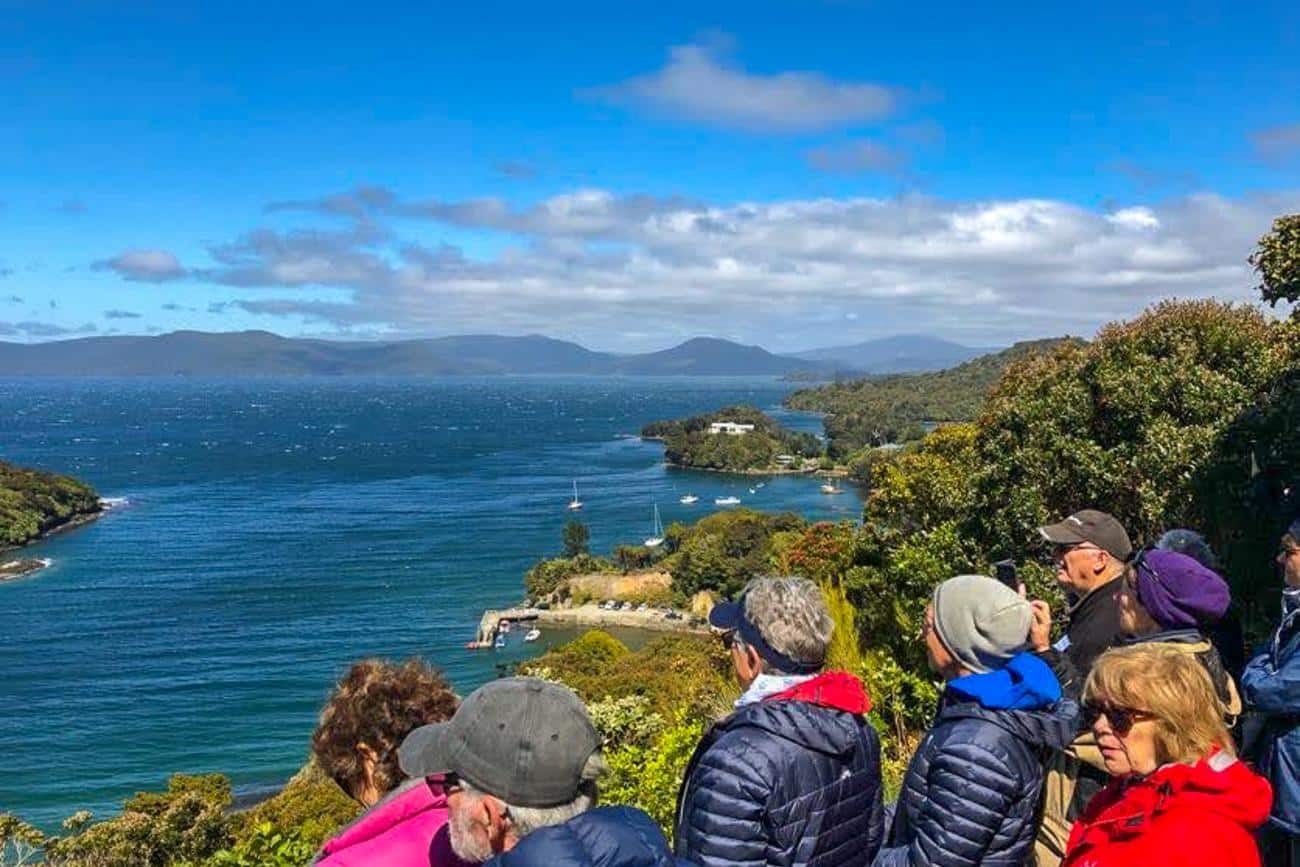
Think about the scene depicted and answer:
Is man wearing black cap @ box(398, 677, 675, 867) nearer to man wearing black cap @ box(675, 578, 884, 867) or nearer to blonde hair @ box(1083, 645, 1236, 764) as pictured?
man wearing black cap @ box(675, 578, 884, 867)

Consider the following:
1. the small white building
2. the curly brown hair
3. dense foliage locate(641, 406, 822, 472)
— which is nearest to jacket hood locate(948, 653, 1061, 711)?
the curly brown hair

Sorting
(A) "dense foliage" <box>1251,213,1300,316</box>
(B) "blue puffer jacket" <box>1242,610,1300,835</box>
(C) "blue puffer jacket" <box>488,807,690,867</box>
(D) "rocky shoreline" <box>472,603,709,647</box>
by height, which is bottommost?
(D) "rocky shoreline" <box>472,603,709,647</box>

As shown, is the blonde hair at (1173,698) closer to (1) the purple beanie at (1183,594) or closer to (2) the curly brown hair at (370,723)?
(1) the purple beanie at (1183,594)

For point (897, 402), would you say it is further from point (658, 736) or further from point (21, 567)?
point (658, 736)

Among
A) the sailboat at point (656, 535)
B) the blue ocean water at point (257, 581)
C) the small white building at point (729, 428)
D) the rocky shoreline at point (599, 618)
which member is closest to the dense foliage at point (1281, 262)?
the blue ocean water at point (257, 581)

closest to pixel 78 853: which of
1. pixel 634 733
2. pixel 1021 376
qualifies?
pixel 634 733

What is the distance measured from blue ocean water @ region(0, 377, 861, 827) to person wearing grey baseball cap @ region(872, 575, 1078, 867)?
26.7 meters

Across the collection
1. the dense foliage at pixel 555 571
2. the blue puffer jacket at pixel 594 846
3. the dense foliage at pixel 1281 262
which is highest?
the dense foliage at pixel 1281 262

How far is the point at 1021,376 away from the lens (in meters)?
12.2

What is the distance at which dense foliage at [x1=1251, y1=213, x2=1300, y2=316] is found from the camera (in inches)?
336

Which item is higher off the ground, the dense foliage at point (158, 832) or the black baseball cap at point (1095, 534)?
the black baseball cap at point (1095, 534)

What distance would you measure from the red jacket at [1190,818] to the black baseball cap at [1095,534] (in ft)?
5.09

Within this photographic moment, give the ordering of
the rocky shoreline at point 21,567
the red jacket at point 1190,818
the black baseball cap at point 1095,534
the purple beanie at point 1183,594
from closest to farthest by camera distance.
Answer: the red jacket at point 1190,818 < the purple beanie at point 1183,594 < the black baseball cap at point 1095,534 < the rocky shoreline at point 21,567

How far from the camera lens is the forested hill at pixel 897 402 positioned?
99.7m
